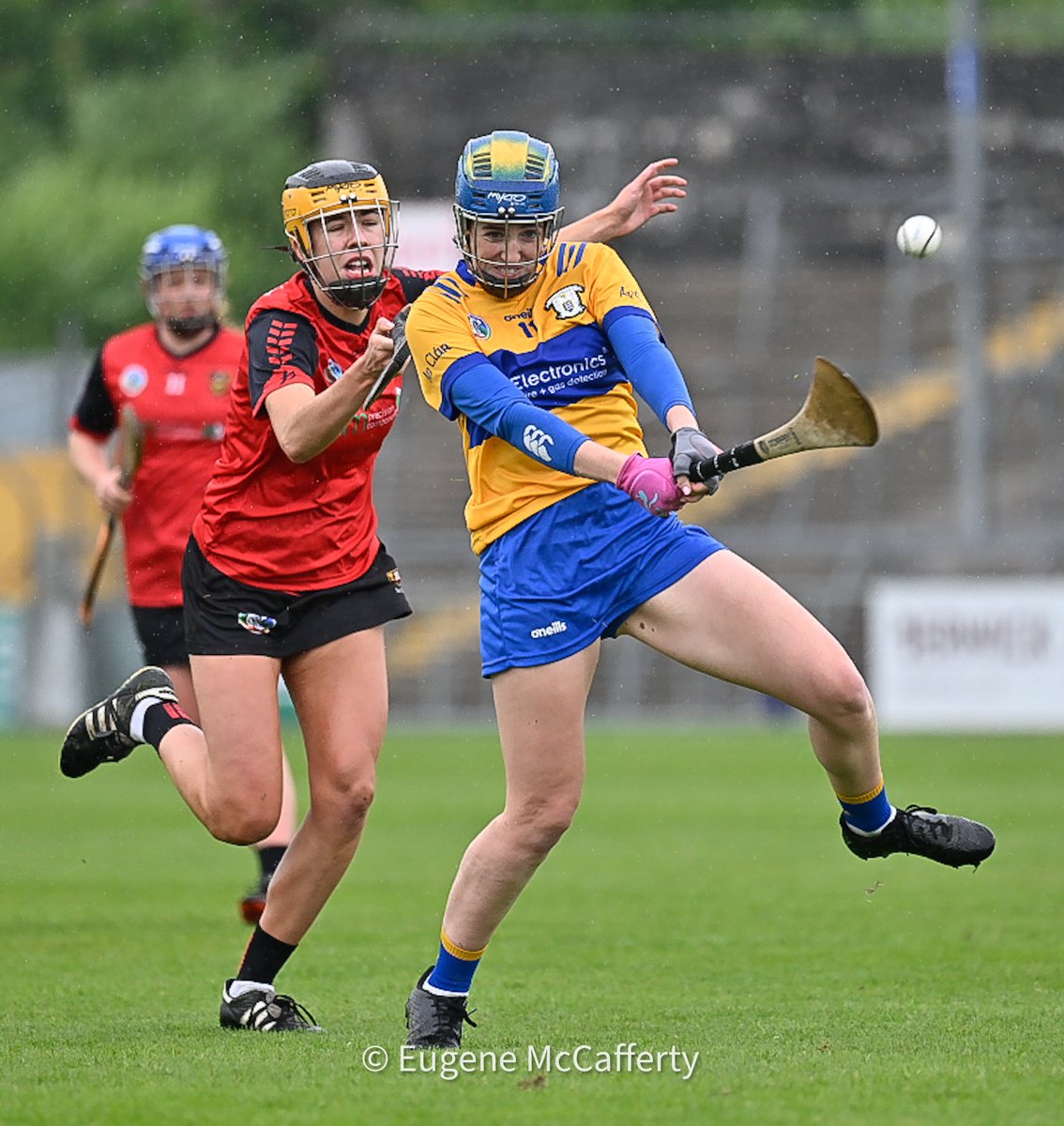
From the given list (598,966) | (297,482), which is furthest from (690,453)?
(598,966)

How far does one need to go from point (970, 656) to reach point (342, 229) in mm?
14654

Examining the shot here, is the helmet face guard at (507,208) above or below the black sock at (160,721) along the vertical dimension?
above

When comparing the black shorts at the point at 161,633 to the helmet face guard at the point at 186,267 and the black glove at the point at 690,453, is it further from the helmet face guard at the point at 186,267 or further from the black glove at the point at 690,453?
the black glove at the point at 690,453

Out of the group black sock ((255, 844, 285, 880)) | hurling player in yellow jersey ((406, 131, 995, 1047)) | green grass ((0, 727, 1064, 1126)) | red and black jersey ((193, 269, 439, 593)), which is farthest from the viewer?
black sock ((255, 844, 285, 880))

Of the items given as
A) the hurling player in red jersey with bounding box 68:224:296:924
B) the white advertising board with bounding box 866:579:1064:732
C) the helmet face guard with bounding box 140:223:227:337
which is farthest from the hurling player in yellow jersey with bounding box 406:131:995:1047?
the white advertising board with bounding box 866:579:1064:732

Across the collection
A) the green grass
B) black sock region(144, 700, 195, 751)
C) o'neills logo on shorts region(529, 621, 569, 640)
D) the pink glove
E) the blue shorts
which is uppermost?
the pink glove

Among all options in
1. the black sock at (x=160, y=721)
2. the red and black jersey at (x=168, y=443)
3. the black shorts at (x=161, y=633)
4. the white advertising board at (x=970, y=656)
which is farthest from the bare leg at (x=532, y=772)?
the white advertising board at (x=970, y=656)

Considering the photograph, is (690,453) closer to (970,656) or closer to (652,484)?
(652,484)

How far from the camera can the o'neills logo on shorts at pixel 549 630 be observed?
5.85m

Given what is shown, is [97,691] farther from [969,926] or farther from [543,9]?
[543,9]

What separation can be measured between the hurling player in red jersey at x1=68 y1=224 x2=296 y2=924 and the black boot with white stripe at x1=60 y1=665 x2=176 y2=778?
150 cm

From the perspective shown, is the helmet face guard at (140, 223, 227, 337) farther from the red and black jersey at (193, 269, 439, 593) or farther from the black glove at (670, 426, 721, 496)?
the black glove at (670, 426, 721, 496)

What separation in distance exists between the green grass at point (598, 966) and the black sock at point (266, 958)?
245 mm

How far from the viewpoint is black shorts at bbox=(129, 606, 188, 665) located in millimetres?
8594
